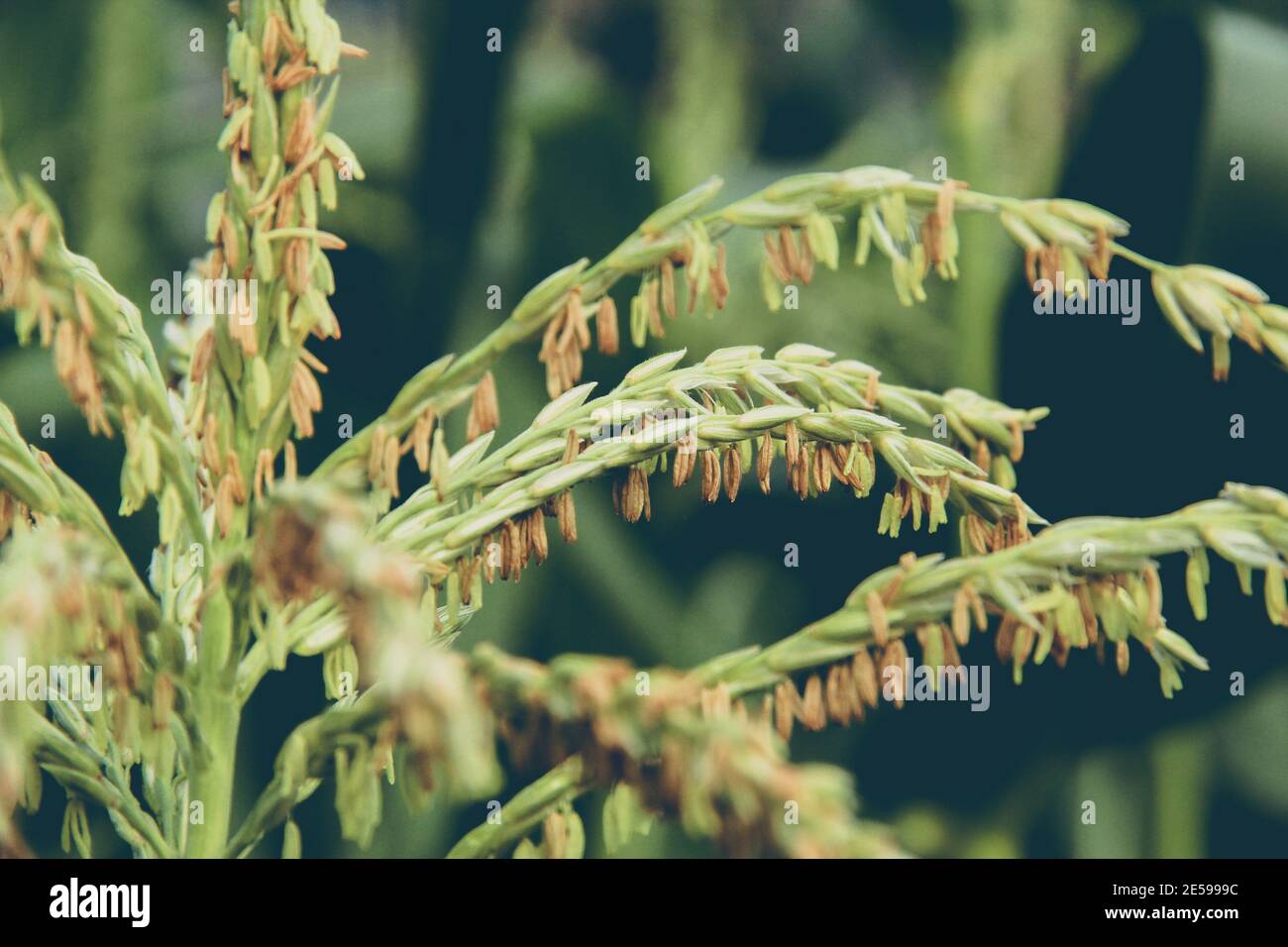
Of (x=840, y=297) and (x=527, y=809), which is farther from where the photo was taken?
(x=840, y=297)

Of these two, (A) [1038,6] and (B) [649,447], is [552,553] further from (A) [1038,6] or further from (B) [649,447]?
(B) [649,447]

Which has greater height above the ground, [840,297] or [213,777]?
[840,297]

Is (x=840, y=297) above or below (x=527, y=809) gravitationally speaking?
above

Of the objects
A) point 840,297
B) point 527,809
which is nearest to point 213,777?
point 527,809

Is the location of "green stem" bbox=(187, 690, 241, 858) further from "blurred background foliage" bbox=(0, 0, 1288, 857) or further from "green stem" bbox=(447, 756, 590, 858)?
"blurred background foliage" bbox=(0, 0, 1288, 857)

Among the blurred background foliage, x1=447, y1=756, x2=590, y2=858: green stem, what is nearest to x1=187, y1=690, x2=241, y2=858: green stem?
x1=447, y1=756, x2=590, y2=858: green stem

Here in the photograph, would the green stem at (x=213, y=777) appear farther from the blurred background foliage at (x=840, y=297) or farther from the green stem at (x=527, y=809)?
the blurred background foliage at (x=840, y=297)

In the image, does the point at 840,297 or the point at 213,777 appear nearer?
the point at 213,777

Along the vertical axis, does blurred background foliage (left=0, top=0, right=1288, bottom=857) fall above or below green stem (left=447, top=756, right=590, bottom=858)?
above

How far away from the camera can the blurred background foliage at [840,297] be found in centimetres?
124

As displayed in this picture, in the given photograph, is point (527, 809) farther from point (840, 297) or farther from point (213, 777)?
point (840, 297)

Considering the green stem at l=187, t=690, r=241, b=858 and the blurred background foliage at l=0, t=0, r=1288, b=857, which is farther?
the blurred background foliage at l=0, t=0, r=1288, b=857

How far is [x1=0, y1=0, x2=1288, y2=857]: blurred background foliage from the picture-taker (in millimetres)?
1240

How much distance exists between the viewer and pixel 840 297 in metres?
1.57
